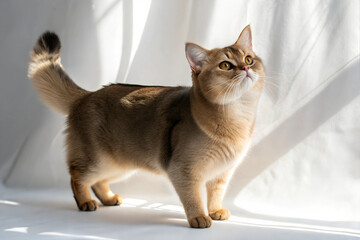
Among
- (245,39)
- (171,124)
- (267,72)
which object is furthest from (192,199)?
(267,72)

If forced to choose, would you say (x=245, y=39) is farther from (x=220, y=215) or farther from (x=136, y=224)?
(x=136, y=224)

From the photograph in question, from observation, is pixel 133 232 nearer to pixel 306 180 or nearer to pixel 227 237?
pixel 227 237

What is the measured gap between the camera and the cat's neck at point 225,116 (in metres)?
2.14

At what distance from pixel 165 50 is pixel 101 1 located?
1.63 ft

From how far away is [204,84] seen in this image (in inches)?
83.8

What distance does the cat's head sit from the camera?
207 centimetres

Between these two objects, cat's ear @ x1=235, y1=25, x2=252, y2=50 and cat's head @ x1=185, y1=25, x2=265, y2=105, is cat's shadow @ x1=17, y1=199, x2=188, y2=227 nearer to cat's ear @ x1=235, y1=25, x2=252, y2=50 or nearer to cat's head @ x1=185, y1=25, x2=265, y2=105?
cat's head @ x1=185, y1=25, x2=265, y2=105

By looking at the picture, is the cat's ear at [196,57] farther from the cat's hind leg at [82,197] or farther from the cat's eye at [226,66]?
the cat's hind leg at [82,197]

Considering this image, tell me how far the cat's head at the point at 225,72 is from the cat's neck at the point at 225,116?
0.09ft

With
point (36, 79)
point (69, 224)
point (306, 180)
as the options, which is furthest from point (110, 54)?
point (306, 180)

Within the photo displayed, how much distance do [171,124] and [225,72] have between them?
39 centimetres

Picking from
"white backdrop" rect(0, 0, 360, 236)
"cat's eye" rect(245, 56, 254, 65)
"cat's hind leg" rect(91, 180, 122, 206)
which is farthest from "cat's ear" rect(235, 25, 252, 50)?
"cat's hind leg" rect(91, 180, 122, 206)

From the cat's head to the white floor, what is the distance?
57 cm

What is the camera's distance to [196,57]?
7.15 ft
